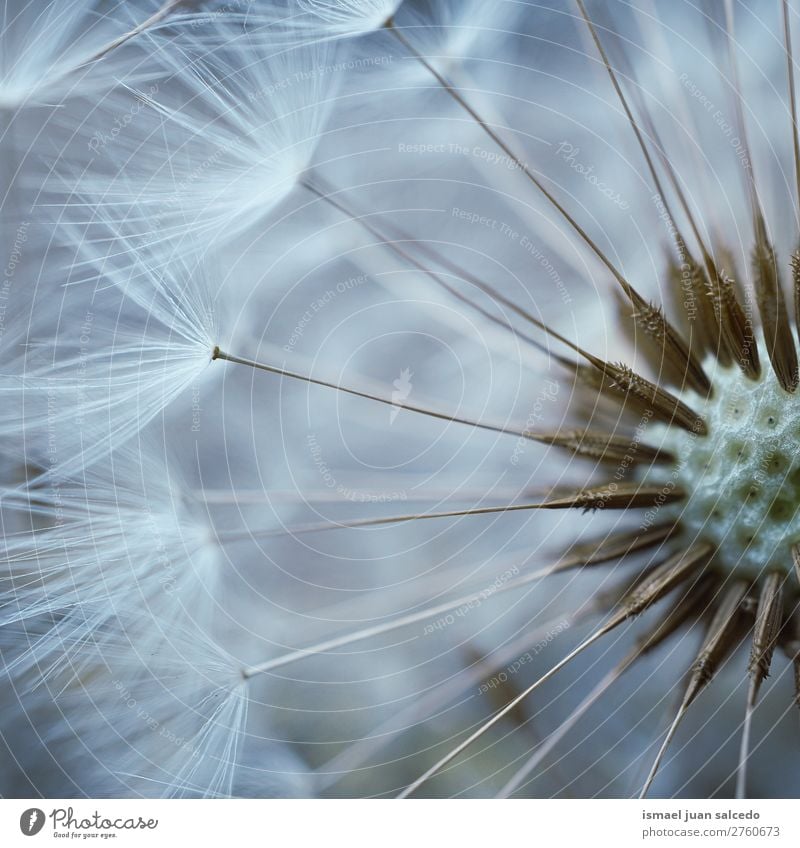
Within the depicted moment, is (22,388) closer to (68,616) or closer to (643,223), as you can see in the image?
(68,616)

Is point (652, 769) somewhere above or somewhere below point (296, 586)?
below

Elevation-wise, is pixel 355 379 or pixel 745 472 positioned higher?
pixel 355 379

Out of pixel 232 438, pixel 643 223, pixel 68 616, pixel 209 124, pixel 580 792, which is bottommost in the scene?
pixel 580 792

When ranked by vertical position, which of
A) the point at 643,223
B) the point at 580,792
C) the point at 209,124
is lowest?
the point at 580,792

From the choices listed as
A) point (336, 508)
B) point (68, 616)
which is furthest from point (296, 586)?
point (68, 616)

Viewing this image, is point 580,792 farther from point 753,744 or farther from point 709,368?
point 709,368
